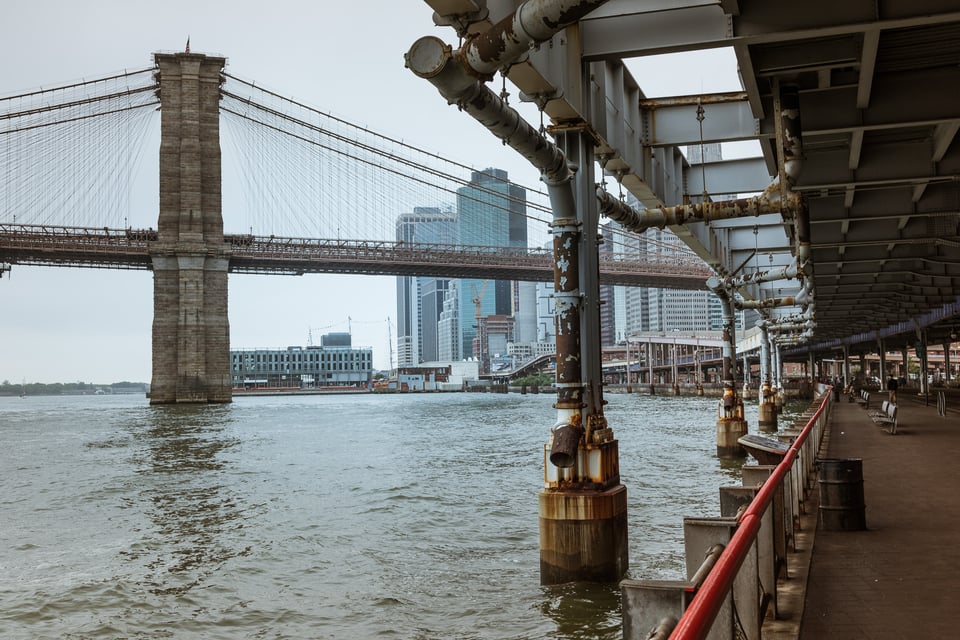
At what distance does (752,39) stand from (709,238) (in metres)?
14.3

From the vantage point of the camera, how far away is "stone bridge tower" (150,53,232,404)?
70125 millimetres

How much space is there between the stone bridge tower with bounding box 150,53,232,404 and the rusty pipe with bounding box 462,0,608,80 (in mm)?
68021

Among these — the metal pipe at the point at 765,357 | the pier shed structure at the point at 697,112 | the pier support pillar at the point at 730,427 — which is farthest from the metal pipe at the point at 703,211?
the metal pipe at the point at 765,357

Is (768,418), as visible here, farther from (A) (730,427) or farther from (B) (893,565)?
(B) (893,565)

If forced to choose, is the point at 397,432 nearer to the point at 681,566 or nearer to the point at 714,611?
the point at 681,566

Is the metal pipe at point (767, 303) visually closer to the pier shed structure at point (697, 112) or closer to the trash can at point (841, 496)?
the pier shed structure at point (697, 112)

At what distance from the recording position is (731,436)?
2383 cm

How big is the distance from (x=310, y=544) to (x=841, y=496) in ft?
27.1

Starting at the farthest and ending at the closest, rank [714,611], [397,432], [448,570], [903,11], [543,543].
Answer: [397,432] < [448,570] < [543,543] < [903,11] < [714,611]

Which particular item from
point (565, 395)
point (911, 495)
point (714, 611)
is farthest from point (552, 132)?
point (714, 611)

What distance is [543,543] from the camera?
8.80 metres

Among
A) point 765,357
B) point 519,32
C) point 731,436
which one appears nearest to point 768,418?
point 731,436

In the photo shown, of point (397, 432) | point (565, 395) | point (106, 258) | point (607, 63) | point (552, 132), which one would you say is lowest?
point (397, 432)

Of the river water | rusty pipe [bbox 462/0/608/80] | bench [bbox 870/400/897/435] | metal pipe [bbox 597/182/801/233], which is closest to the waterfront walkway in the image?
the river water
